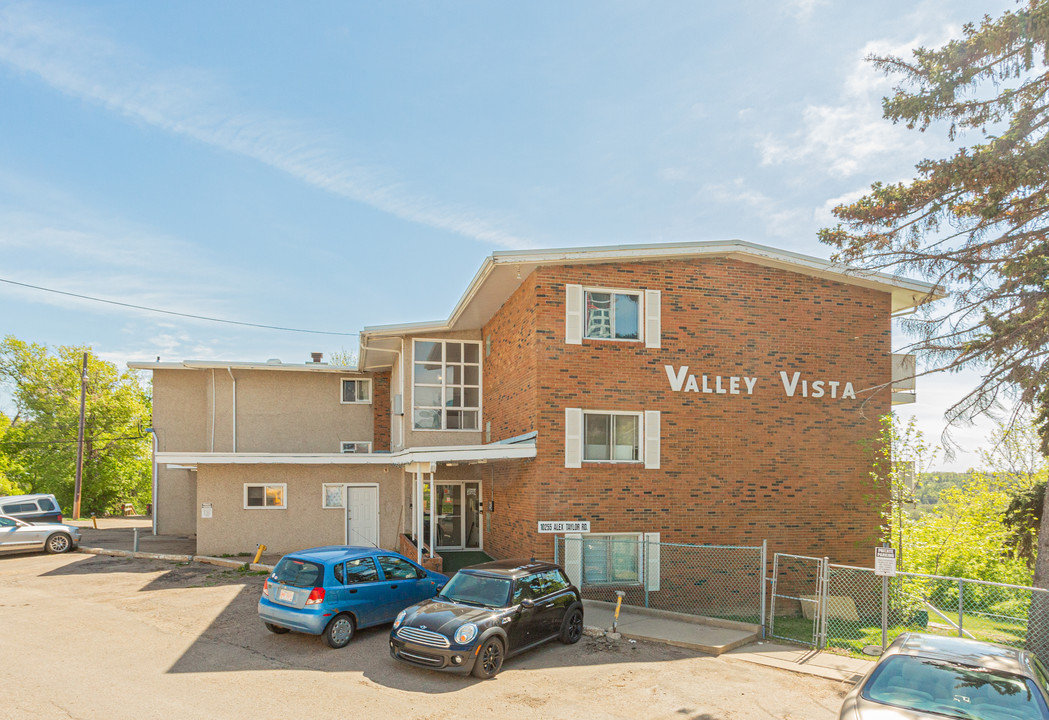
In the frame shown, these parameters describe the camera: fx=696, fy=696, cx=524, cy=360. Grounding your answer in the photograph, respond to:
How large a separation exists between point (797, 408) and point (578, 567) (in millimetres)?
6400

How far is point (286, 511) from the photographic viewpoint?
20.7 metres

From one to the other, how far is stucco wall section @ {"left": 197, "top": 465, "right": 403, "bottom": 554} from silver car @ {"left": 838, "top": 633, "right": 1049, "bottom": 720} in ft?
54.2

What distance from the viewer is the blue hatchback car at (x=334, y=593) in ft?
34.5

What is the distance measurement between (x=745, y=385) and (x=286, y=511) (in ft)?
44.6

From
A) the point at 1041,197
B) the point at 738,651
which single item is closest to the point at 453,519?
the point at 738,651

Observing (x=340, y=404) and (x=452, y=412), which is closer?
(x=452, y=412)

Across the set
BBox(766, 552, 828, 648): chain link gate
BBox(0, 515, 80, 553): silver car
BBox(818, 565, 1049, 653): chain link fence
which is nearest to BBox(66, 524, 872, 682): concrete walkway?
BBox(818, 565, 1049, 653): chain link fence

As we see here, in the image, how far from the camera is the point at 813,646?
441 inches

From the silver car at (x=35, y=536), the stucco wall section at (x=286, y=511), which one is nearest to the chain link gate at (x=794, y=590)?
the stucco wall section at (x=286, y=511)

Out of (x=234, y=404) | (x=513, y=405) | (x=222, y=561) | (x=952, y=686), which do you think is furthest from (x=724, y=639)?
(x=234, y=404)

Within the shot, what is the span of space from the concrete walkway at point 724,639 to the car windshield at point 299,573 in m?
4.68

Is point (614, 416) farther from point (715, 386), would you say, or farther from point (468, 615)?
point (468, 615)

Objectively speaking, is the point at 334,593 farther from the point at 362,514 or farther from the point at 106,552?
the point at 106,552

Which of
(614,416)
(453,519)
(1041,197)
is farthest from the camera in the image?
(453,519)
